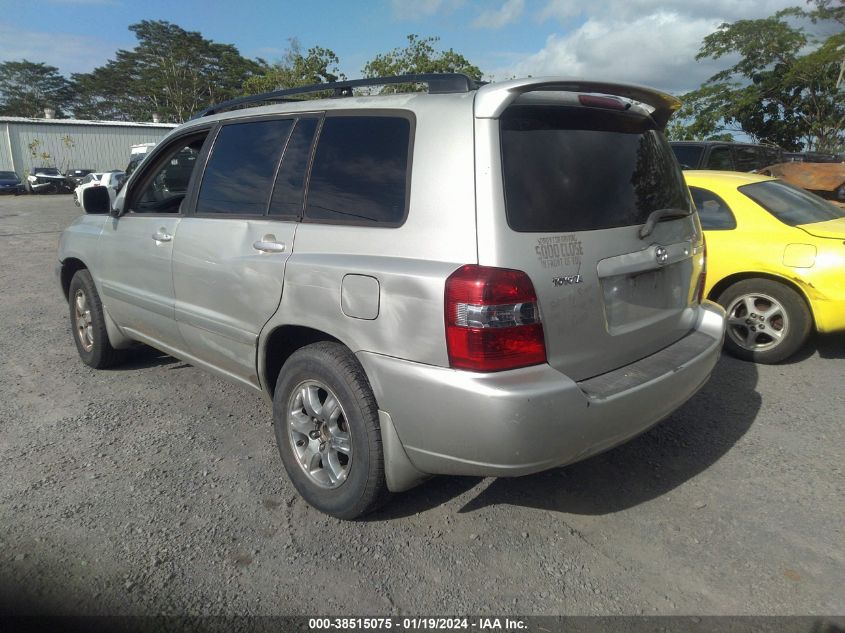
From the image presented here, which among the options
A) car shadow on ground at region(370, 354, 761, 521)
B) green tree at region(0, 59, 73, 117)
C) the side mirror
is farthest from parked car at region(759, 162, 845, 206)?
green tree at region(0, 59, 73, 117)

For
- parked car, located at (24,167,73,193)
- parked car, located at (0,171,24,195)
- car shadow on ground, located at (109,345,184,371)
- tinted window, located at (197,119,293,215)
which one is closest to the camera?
tinted window, located at (197,119,293,215)

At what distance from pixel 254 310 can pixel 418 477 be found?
1.17m

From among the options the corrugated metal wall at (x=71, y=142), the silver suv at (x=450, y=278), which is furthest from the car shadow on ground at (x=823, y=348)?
the corrugated metal wall at (x=71, y=142)

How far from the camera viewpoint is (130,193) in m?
4.23

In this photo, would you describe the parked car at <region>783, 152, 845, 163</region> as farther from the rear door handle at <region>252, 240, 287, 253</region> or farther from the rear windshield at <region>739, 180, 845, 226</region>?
the rear door handle at <region>252, 240, 287, 253</region>

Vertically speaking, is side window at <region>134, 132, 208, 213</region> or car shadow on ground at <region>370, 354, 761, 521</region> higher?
side window at <region>134, 132, 208, 213</region>

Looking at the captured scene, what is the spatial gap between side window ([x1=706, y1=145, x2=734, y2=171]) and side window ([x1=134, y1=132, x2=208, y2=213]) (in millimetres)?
7371

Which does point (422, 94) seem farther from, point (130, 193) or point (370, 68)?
point (370, 68)

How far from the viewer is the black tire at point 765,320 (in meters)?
4.77

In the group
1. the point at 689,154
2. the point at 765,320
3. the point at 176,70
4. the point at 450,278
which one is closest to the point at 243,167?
the point at 450,278

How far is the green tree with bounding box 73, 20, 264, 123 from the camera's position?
57406mm

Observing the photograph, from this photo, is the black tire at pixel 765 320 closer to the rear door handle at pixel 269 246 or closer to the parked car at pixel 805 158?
the rear door handle at pixel 269 246

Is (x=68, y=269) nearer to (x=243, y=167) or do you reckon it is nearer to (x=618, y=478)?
(x=243, y=167)

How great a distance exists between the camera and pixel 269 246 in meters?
2.98
